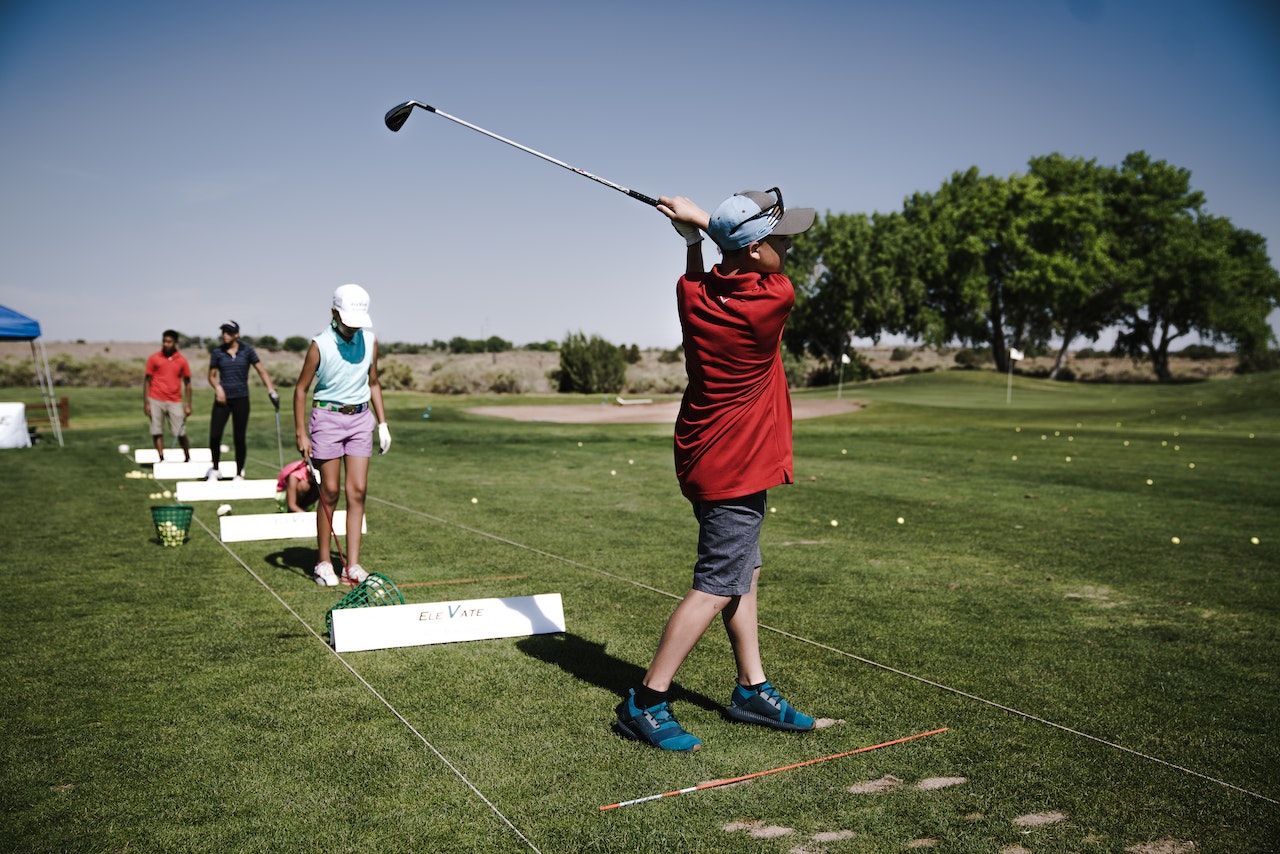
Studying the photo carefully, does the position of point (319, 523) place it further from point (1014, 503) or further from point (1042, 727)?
point (1014, 503)

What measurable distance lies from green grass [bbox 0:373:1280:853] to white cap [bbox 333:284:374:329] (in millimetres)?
2179

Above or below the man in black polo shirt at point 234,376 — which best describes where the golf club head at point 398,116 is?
above

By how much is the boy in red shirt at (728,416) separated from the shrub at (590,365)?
1896 inches

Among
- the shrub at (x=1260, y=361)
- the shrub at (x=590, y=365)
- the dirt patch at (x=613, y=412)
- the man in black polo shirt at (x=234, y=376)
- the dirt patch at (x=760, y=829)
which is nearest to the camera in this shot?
the dirt patch at (x=760, y=829)

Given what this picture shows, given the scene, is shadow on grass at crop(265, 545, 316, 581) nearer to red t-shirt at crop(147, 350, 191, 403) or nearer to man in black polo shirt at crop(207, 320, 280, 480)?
man in black polo shirt at crop(207, 320, 280, 480)

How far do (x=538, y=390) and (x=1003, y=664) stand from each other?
52.4m

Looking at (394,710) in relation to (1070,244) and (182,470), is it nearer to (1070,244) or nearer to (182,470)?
(182,470)

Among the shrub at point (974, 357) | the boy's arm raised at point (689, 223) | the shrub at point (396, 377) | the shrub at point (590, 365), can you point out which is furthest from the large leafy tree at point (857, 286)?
the boy's arm raised at point (689, 223)

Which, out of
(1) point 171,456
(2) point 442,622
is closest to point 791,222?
(2) point 442,622

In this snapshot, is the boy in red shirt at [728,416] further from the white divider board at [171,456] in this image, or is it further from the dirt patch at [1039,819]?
the white divider board at [171,456]

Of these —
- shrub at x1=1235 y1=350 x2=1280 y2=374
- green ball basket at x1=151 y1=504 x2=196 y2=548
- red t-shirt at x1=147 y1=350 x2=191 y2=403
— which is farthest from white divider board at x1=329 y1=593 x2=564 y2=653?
shrub at x1=1235 y1=350 x2=1280 y2=374

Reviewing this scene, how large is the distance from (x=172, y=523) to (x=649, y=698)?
6.74 meters

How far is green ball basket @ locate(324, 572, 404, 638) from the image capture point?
20.5 feet

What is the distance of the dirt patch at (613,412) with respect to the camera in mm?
33344
